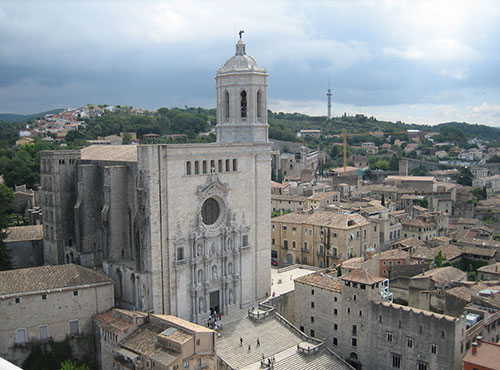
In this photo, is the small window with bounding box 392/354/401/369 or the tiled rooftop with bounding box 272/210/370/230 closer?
the small window with bounding box 392/354/401/369

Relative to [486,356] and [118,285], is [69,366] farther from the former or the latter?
[486,356]

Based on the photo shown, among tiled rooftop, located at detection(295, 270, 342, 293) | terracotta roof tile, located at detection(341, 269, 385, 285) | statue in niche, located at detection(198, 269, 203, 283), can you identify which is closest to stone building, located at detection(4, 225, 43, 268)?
statue in niche, located at detection(198, 269, 203, 283)

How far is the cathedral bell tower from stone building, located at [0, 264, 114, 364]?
16.6 metres

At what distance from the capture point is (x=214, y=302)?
41344 mm

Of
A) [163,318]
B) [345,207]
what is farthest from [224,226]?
[345,207]

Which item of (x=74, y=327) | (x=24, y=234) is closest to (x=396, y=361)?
(x=74, y=327)

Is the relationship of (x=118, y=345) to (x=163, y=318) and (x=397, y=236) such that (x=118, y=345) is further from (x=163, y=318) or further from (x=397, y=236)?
(x=397, y=236)

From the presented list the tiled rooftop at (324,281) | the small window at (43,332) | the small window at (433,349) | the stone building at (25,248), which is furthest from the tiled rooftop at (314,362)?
the stone building at (25,248)

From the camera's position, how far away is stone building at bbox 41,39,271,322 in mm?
37062

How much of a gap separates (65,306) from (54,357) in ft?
10.7

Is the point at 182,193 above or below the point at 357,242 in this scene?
above

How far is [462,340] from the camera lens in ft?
114

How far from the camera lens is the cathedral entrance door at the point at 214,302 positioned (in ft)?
135

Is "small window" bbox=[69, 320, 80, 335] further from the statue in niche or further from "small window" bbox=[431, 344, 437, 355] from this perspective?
"small window" bbox=[431, 344, 437, 355]
